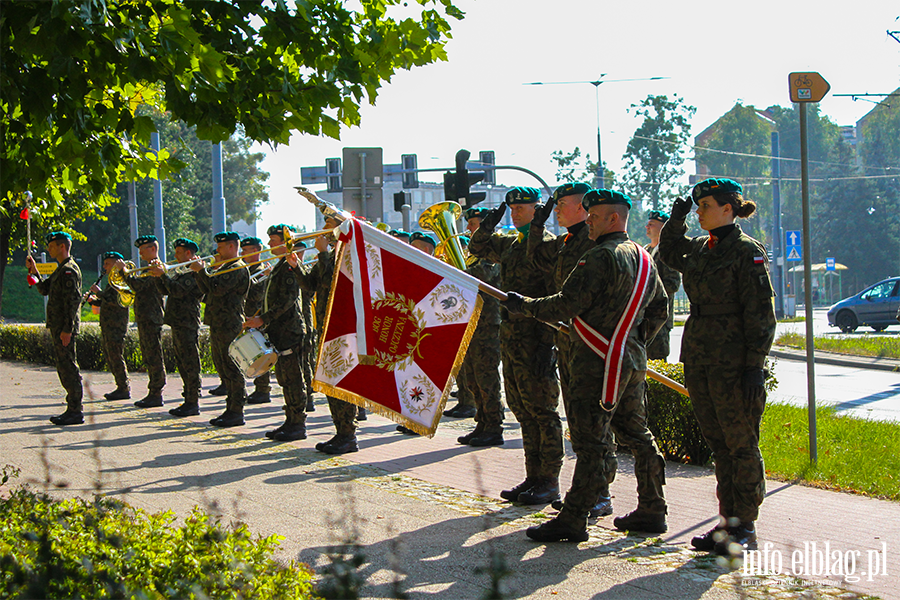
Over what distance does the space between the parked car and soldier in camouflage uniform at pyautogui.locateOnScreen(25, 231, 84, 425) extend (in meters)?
25.4

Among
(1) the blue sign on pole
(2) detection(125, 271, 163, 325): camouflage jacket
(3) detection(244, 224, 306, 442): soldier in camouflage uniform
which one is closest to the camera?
(3) detection(244, 224, 306, 442): soldier in camouflage uniform

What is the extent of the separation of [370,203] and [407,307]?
8.51 m

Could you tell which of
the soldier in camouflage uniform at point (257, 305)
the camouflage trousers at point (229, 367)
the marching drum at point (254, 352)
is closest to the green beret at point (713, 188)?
the marching drum at point (254, 352)

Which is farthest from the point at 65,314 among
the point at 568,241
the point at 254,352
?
the point at 568,241

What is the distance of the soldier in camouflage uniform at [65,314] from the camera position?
10000mm

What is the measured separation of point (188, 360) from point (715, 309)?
821cm

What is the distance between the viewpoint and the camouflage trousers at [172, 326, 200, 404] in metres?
11.3

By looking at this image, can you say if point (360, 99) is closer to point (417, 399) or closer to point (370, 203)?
point (417, 399)

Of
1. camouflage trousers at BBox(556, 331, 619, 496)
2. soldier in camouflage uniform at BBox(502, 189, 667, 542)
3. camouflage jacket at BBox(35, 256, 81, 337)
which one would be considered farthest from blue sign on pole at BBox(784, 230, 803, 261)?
soldier in camouflage uniform at BBox(502, 189, 667, 542)

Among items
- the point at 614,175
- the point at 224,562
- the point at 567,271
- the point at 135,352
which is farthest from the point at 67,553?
the point at 614,175

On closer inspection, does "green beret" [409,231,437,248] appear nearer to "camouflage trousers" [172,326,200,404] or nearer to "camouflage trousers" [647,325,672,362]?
"camouflage trousers" [647,325,672,362]

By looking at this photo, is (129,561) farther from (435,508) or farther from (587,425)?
(435,508)

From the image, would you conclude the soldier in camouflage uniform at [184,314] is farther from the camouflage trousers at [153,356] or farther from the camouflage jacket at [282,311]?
the camouflage jacket at [282,311]

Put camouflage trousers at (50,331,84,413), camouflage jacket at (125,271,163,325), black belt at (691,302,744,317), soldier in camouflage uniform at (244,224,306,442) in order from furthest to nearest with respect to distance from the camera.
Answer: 1. camouflage jacket at (125,271,163,325)
2. camouflage trousers at (50,331,84,413)
3. soldier in camouflage uniform at (244,224,306,442)
4. black belt at (691,302,744,317)
